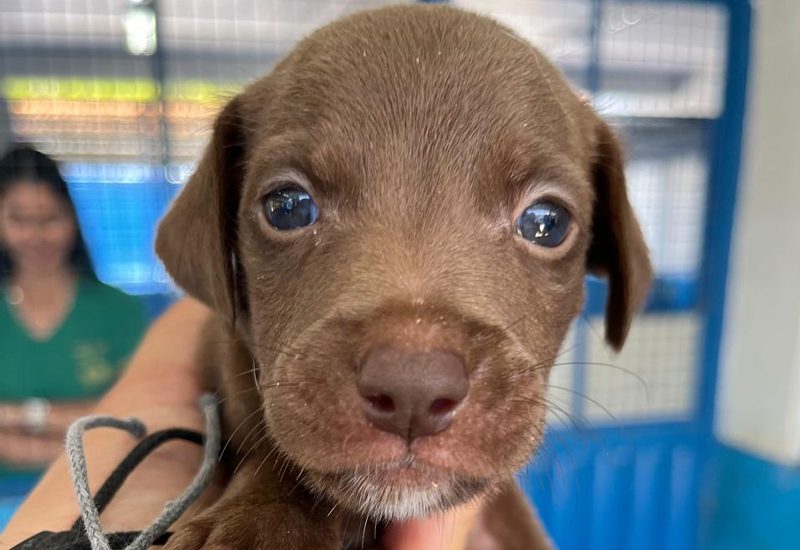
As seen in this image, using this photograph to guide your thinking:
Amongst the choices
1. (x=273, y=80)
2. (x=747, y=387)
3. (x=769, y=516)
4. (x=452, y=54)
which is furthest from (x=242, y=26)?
(x=769, y=516)

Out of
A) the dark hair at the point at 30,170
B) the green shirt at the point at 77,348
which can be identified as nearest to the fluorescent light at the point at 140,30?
the dark hair at the point at 30,170

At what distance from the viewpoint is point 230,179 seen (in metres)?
1.95

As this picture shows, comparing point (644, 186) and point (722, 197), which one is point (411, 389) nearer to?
point (644, 186)

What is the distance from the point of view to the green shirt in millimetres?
3434

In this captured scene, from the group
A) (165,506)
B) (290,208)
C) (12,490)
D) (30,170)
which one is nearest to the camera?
(165,506)

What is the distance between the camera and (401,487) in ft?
4.10

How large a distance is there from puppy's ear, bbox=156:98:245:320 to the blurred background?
3.77 ft

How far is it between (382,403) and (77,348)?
9.35 ft

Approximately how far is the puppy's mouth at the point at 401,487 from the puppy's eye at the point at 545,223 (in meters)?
0.57

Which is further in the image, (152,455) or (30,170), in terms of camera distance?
(30,170)

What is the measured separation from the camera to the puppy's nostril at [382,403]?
1.14 metres

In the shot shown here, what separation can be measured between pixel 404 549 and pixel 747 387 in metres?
2.90

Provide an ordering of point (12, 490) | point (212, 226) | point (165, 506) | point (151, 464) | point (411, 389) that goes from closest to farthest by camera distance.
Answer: point (411, 389) → point (165, 506) → point (212, 226) → point (151, 464) → point (12, 490)

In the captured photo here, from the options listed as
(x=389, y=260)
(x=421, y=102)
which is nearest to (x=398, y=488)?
(x=389, y=260)
